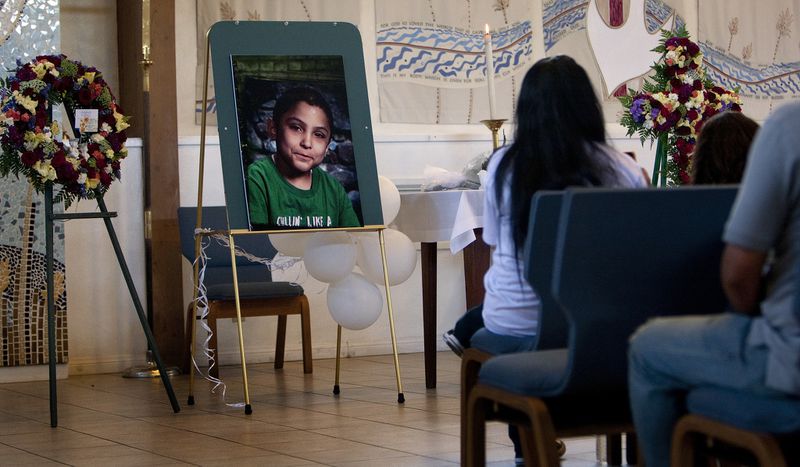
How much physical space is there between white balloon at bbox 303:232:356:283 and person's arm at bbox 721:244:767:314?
8.88 feet

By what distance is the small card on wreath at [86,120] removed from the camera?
4.32 meters

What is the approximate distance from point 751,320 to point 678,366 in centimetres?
15

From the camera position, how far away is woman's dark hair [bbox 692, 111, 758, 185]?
2.75m

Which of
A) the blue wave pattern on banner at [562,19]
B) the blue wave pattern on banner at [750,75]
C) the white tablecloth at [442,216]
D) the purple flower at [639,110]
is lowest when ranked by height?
the white tablecloth at [442,216]

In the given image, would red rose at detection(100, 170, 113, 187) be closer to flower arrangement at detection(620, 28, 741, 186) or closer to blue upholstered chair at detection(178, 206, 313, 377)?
blue upholstered chair at detection(178, 206, 313, 377)

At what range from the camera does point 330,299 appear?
4652 millimetres

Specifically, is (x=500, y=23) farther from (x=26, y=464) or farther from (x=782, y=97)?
(x=26, y=464)

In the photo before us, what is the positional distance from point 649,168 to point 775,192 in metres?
5.24

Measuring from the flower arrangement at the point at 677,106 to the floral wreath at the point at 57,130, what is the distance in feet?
6.63

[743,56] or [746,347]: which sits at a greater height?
[743,56]

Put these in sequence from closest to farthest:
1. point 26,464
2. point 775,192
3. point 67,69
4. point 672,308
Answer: point 775,192 → point 672,308 → point 26,464 → point 67,69

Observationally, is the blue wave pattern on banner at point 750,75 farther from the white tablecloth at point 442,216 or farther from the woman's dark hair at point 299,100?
the woman's dark hair at point 299,100

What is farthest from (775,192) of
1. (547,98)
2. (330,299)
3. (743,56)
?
(743,56)

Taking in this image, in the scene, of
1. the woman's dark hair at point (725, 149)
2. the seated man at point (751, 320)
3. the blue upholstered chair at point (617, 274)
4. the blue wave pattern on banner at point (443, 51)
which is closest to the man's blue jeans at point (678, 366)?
the seated man at point (751, 320)
